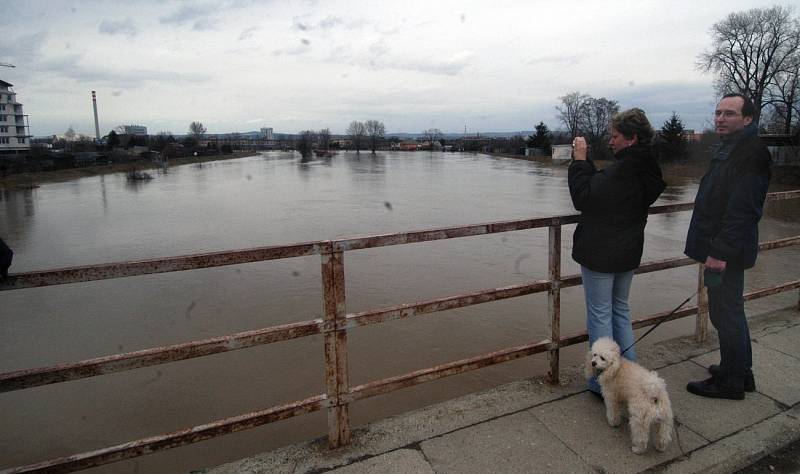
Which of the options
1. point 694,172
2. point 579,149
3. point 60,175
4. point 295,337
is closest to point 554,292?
point 579,149

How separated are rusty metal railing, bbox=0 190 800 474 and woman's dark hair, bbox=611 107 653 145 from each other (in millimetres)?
584

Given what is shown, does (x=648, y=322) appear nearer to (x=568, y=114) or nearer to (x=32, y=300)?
(x=32, y=300)

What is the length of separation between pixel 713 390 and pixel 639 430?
916mm

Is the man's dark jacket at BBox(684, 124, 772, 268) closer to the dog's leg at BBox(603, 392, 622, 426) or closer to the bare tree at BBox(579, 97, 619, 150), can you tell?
the dog's leg at BBox(603, 392, 622, 426)

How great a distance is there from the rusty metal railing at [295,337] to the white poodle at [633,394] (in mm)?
492

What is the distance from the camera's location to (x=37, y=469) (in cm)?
223

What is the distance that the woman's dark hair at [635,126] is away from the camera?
278cm

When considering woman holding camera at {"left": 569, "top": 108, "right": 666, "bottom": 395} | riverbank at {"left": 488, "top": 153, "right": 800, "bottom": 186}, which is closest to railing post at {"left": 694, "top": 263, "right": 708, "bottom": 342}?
woman holding camera at {"left": 569, "top": 108, "right": 666, "bottom": 395}

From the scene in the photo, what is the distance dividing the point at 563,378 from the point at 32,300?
9.50 m

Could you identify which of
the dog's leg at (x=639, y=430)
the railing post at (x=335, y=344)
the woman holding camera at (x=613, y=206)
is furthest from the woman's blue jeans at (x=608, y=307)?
the railing post at (x=335, y=344)

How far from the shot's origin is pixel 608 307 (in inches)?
121

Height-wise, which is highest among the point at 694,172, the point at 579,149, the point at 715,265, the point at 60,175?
the point at 579,149

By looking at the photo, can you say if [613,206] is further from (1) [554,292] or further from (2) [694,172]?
(2) [694,172]

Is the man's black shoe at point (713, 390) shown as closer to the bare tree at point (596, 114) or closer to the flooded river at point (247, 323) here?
the flooded river at point (247, 323)
